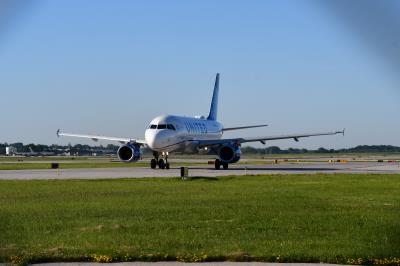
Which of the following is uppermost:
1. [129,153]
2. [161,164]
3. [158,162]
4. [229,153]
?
[129,153]

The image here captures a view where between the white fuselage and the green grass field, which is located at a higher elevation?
the white fuselage

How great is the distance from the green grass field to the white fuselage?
90.9ft

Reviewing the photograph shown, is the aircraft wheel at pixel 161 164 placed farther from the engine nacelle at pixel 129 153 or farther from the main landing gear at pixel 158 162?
the engine nacelle at pixel 129 153

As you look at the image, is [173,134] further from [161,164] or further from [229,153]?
[229,153]

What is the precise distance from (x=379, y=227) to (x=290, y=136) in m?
46.3

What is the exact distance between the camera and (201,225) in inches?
675

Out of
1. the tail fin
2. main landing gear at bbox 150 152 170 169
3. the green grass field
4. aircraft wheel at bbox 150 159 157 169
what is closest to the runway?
main landing gear at bbox 150 152 170 169

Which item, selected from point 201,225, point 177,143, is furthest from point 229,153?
point 201,225

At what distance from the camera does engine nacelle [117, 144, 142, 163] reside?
58.8 m

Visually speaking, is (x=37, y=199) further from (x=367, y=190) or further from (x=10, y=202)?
(x=367, y=190)

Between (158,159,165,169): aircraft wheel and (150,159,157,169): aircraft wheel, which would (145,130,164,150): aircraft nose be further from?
(150,159,157,169): aircraft wheel

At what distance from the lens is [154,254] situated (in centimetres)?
1333

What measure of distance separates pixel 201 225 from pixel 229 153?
131 ft

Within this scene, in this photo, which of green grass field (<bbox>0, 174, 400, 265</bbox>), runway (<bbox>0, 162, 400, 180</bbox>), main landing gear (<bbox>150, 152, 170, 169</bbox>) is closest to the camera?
green grass field (<bbox>0, 174, 400, 265</bbox>)
